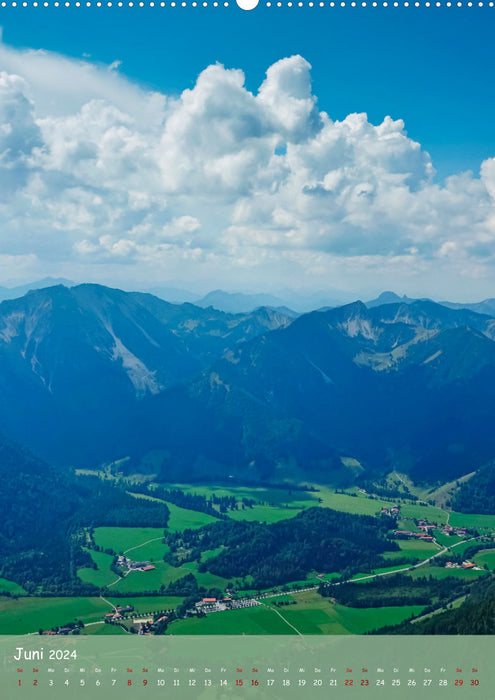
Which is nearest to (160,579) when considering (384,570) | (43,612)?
(43,612)

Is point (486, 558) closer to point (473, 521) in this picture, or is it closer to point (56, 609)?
point (473, 521)

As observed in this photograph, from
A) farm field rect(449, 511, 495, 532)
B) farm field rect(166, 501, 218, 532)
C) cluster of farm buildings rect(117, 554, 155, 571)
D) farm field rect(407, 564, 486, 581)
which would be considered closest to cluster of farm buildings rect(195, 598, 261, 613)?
cluster of farm buildings rect(117, 554, 155, 571)

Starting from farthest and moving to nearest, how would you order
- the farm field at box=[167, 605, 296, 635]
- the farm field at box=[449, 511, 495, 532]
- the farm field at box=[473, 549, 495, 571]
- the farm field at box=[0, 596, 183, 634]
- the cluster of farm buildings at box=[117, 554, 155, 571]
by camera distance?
the farm field at box=[449, 511, 495, 532] < the farm field at box=[473, 549, 495, 571] < the cluster of farm buildings at box=[117, 554, 155, 571] < the farm field at box=[0, 596, 183, 634] < the farm field at box=[167, 605, 296, 635]

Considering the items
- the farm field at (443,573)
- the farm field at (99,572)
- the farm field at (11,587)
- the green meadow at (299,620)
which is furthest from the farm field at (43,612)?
the farm field at (443,573)

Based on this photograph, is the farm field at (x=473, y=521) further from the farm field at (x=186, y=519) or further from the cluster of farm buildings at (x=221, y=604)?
the cluster of farm buildings at (x=221, y=604)

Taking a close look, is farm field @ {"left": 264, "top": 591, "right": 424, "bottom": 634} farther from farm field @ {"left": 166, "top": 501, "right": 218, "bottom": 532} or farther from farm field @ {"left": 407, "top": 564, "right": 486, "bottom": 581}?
farm field @ {"left": 166, "top": 501, "right": 218, "bottom": 532}
